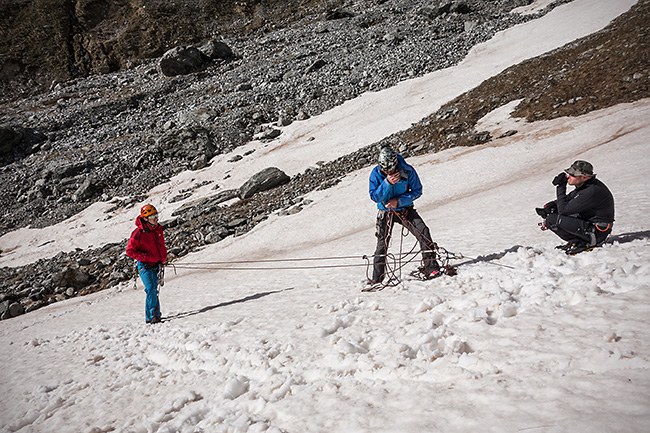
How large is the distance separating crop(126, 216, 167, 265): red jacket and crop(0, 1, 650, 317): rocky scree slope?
8.83 meters

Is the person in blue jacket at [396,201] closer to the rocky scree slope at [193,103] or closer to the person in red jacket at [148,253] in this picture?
the person in red jacket at [148,253]

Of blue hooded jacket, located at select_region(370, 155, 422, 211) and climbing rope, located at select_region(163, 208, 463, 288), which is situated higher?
blue hooded jacket, located at select_region(370, 155, 422, 211)

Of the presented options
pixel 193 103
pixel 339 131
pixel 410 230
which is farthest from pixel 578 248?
pixel 193 103

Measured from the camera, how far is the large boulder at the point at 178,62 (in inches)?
1726

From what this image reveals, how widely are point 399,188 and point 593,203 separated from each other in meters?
2.85

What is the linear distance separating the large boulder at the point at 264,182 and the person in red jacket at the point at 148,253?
506 inches

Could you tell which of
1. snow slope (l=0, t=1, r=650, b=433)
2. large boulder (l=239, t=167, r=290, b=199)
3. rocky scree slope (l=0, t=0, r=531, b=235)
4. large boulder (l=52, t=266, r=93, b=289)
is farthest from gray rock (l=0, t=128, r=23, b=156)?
snow slope (l=0, t=1, r=650, b=433)

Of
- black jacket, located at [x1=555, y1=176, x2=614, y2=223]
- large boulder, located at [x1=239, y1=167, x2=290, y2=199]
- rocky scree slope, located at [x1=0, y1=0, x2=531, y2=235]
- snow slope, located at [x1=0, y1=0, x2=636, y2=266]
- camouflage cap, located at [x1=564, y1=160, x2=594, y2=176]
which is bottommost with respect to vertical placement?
black jacket, located at [x1=555, y1=176, x2=614, y2=223]

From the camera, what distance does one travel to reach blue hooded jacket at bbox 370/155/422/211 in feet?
20.2

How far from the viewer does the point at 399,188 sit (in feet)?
20.5

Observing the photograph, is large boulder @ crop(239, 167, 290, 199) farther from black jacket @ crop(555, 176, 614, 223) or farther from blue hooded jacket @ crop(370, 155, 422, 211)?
black jacket @ crop(555, 176, 614, 223)

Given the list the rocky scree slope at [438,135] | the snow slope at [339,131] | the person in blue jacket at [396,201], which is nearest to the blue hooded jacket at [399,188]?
the person in blue jacket at [396,201]

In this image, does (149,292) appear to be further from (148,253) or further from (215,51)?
(215,51)

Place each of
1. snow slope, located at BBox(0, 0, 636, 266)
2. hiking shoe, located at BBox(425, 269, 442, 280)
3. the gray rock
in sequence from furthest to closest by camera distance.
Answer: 1. the gray rock
2. snow slope, located at BBox(0, 0, 636, 266)
3. hiking shoe, located at BBox(425, 269, 442, 280)
